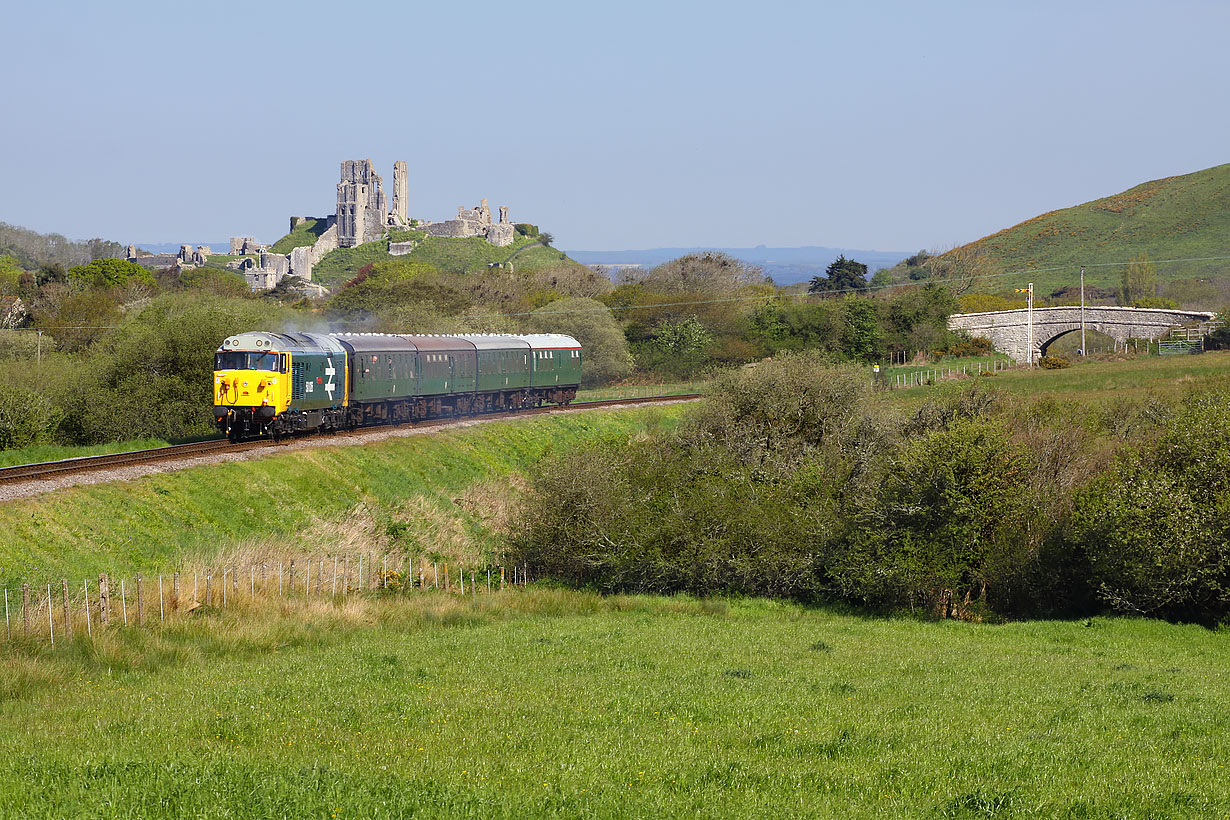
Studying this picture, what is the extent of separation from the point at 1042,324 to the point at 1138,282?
51.8 metres

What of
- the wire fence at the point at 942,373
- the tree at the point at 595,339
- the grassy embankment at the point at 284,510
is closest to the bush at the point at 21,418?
the grassy embankment at the point at 284,510

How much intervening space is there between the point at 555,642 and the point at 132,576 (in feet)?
32.1

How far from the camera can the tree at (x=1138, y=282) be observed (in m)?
143

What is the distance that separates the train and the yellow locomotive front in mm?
32

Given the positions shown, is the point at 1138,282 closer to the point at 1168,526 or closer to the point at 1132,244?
the point at 1132,244

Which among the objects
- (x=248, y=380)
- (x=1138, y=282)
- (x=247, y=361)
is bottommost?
(x=248, y=380)

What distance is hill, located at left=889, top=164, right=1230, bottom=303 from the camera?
523ft

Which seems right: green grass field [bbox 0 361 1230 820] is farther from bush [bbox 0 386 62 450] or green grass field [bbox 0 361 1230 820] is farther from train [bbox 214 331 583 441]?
bush [bbox 0 386 62 450]

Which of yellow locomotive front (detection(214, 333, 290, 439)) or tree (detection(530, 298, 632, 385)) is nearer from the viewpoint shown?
yellow locomotive front (detection(214, 333, 290, 439))

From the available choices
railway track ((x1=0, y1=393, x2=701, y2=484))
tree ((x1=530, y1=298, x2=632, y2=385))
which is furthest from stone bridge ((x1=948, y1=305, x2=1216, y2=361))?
railway track ((x1=0, y1=393, x2=701, y2=484))

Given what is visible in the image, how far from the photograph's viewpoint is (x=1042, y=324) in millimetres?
102312

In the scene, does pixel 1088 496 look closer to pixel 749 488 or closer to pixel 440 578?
pixel 749 488

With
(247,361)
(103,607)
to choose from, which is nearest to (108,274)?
(247,361)

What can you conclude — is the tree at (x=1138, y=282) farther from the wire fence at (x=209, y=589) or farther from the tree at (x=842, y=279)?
the wire fence at (x=209, y=589)
